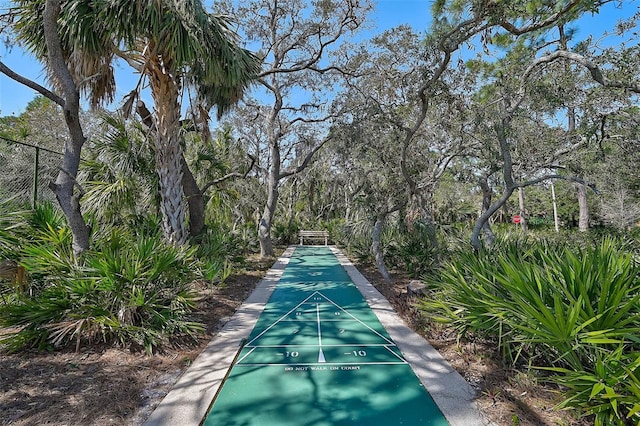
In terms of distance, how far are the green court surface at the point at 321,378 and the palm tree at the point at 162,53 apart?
3.61 meters

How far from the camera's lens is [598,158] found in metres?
6.71

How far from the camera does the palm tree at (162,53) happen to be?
5.06 metres

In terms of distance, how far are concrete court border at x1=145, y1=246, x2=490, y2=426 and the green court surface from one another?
4.2 inches

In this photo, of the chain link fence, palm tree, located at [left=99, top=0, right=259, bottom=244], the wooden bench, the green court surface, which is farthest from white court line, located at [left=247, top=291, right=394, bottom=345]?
the wooden bench

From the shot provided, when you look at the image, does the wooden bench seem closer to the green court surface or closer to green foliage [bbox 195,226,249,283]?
green foliage [bbox 195,226,249,283]

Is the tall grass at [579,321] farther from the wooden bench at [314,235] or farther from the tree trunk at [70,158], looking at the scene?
the wooden bench at [314,235]

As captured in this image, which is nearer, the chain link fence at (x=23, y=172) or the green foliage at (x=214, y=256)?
the chain link fence at (x=23, y=172)

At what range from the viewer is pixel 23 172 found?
22.1 ft

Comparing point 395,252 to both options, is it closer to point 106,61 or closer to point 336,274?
point 336,274

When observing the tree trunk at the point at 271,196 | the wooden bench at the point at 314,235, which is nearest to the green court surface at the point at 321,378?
the tree trunk at the point at 271,196

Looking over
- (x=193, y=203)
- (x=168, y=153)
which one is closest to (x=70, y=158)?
(x=168, y=153)

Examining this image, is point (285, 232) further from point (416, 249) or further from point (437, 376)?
point (437, 376)

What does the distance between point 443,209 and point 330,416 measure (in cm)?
2229

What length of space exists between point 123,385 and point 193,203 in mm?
6135
